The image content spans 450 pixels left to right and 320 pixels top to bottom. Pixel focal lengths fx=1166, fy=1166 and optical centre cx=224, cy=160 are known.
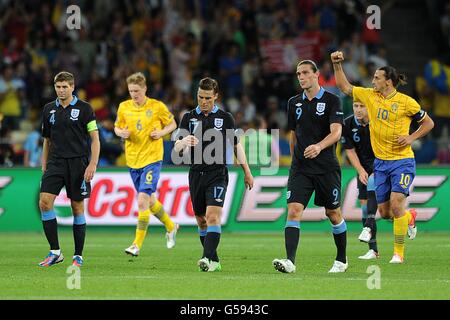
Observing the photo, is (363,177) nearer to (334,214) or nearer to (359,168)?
(359,168)

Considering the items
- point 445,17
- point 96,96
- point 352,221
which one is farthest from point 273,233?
point 445,17

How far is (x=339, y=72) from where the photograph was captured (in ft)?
45.4

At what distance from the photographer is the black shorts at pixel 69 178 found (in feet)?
48.7

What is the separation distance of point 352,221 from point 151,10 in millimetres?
10023

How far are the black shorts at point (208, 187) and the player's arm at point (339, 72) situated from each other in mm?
1787

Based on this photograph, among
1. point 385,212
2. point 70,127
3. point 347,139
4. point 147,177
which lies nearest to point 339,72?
point 385,212

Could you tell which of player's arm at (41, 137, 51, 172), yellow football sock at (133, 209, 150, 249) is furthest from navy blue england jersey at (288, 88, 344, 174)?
yellow football sock at (133, 209, 150, 249)

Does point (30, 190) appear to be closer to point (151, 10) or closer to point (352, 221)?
point (352, 221)

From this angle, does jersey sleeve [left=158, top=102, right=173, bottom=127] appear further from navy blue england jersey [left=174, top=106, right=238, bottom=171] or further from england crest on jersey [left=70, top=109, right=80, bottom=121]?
navy blue england jersey [left=174, top=106, right=238, bottom=171]

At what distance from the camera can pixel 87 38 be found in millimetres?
28672

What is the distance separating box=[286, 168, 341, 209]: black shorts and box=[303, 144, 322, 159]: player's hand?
1.38 ft

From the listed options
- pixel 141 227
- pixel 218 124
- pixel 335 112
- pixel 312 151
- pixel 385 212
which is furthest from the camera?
pixel 141 227

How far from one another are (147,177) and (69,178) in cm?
271

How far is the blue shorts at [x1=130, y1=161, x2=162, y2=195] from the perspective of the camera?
687 inches
